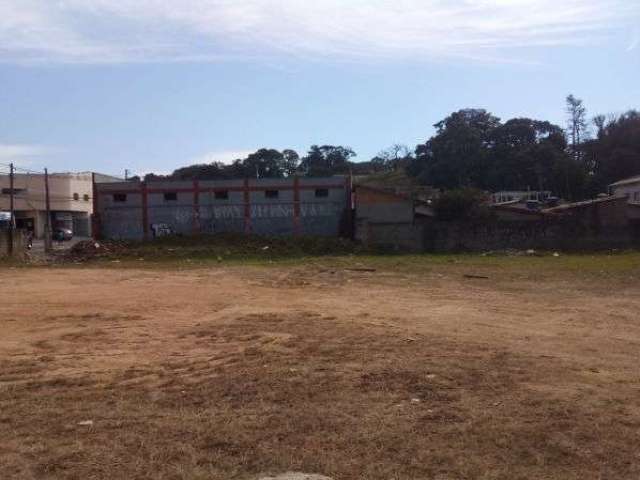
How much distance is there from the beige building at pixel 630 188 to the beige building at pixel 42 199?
2307 inches

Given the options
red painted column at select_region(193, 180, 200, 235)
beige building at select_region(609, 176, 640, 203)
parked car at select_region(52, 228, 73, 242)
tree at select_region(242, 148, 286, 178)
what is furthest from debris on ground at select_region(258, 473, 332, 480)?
tree at select_region(242, 148, 286, 178)

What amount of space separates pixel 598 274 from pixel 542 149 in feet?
180

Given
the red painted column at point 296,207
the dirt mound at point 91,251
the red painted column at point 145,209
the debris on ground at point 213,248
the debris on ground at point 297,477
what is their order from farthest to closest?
the red painted column at point 145,209 → the red painted column at point 296,207 → the debris on ground at point 213,248 → the dirt mound at point 91,251 → the debris on ground at point 297,477

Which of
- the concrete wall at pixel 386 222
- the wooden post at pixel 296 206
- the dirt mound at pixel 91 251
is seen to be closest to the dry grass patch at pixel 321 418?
the dirt mound at pixel 91 251

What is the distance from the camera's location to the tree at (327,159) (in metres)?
107

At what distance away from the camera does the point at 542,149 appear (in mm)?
77250

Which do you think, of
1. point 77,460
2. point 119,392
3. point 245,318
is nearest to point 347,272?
point 245,318

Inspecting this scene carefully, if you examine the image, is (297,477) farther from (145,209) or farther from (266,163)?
(266,163)

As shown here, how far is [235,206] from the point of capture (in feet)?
170

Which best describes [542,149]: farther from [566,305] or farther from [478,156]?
[566,305]

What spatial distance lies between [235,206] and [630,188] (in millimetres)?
37115

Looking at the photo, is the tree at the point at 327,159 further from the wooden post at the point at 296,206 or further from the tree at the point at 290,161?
the wooden post at the point at 296,206

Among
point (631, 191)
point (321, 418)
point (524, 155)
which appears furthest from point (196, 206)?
point (321, 418)

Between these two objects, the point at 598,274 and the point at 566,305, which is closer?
the point at 566,305
